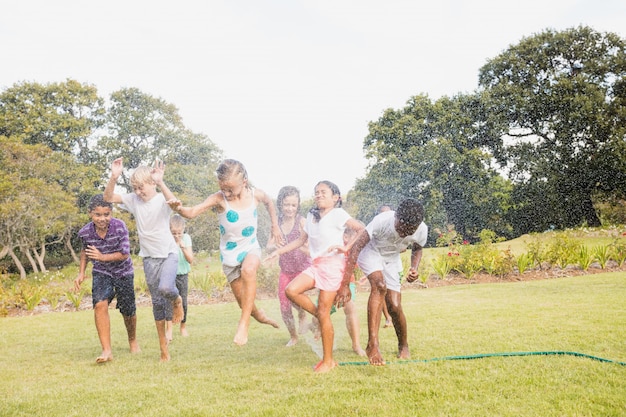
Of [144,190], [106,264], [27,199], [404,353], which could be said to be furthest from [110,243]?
[27,199]

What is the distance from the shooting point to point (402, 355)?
4949mm

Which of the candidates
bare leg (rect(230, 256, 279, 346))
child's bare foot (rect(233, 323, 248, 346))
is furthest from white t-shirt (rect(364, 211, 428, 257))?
child's bare foot (rect(233, 323, 248, 346))

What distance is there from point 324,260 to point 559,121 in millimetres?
28621

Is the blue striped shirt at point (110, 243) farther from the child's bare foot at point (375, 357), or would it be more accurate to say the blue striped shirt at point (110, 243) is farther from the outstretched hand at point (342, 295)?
the child's bare foot at point (375, 357)

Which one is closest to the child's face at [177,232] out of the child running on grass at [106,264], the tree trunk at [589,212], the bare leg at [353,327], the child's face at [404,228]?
the child running on grass at [106,264]

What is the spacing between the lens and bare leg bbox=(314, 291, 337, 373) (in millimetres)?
4461

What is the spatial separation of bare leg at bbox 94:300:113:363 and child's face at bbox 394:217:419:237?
3.50 m

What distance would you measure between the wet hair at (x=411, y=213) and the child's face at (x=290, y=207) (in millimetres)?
1465

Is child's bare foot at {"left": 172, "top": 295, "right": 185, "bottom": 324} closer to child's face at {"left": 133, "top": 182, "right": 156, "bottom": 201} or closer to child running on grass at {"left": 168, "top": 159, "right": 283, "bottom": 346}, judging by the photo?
child's face at {"left": 133, "top": 182, "right": 156, "bottom": 201}

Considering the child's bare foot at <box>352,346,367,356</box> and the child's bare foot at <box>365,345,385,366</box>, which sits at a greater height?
the child's bare foot at <box>365,345,385,366</box>

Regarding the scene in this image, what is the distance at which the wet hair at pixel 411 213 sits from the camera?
463 centimetres

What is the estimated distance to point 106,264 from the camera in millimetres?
5711

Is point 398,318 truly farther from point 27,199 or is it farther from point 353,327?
point 27,199

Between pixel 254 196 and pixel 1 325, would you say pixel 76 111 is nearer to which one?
pixel 1 325
